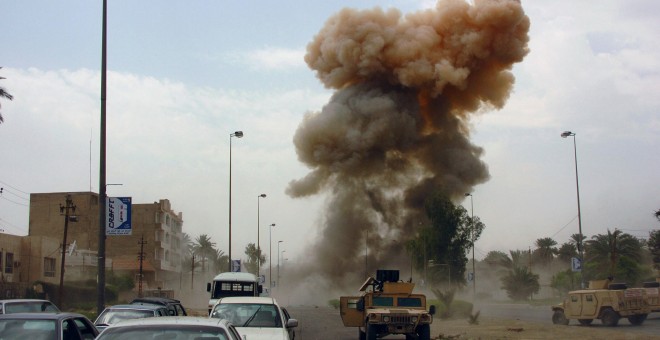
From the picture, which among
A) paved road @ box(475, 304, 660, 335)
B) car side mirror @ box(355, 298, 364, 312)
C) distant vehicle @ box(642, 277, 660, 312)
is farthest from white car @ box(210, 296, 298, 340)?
distant vehicle @ box(642, 277, 660, 312)

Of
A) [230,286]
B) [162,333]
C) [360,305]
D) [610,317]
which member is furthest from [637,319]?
[162,333]

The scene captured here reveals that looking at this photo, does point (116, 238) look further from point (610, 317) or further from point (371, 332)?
point (371, 332)

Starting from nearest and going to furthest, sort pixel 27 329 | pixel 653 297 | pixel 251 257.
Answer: pixel 27 329 → pixel 653 297 → pixel 251 257

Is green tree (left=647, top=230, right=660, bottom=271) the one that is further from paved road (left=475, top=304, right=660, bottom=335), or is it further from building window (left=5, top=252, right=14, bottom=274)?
building window (left=5, top=252, right=14, bottom=274)

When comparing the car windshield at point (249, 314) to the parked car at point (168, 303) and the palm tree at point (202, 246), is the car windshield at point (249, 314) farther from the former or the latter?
the palm tree at point (202, 246)

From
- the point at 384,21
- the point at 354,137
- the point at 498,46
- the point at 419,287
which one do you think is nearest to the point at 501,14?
the point at 498,46

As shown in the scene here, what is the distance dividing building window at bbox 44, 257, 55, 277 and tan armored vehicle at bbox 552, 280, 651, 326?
127 ft

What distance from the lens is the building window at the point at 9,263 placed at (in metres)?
47.6

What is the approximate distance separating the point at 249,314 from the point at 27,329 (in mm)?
4614

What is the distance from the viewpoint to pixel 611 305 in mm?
Answer: 28984

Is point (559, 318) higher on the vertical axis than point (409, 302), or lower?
lower

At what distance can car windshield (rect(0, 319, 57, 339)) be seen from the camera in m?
8.73

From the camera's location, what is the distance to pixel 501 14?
5112 centimetres

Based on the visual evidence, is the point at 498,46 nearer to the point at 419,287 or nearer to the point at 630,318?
the point at 419,287
